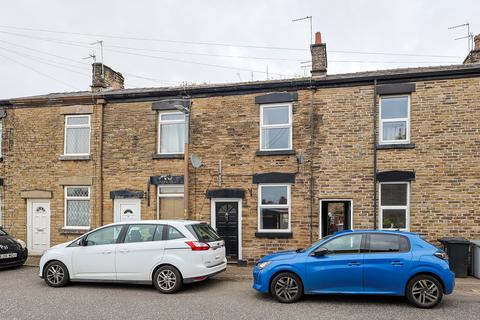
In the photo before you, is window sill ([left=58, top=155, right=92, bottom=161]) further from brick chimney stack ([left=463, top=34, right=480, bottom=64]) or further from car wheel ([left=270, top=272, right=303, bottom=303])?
brick chimney stack ([left=463, top=34, right=480, bottom=64])

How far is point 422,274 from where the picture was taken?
7.42m

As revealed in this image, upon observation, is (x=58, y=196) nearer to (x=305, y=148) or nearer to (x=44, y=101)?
(x=44, y=101)

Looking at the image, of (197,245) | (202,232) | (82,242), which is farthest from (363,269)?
(82,242)

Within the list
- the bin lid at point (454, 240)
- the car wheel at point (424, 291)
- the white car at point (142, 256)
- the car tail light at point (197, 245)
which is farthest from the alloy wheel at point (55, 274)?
the bin lid at point (454, 240)

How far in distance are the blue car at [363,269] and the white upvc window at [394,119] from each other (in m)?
4.47

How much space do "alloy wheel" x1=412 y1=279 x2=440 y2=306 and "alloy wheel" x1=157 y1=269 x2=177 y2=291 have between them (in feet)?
15.4

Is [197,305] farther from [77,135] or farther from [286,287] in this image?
[77,135]

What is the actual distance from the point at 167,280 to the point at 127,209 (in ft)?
17.4

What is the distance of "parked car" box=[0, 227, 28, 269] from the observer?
11281 millimetres

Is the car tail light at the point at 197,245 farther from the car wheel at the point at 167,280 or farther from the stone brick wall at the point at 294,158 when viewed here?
the stone brick wall at the point at 294,158

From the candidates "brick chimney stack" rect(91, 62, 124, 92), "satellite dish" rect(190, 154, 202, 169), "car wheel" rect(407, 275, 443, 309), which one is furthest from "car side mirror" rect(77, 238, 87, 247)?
"brick chimney stack" rect(91, 62, 124, 92)

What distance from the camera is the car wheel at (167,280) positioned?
8.61 meters

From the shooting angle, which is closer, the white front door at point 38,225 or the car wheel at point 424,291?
the car wheel at point 424,291

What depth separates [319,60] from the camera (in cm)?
1259
